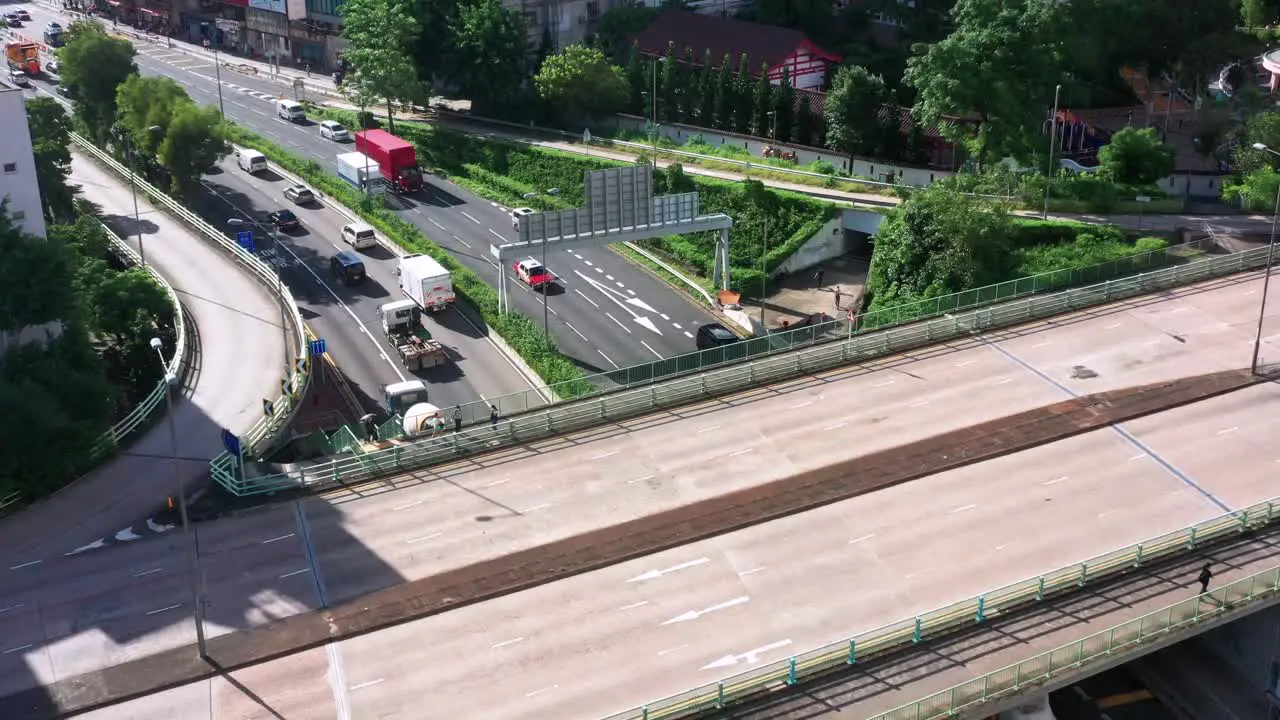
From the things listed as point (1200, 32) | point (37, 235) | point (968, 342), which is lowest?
point (968, 342)

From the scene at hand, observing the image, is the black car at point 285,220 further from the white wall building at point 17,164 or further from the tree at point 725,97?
the tree at point 725,97

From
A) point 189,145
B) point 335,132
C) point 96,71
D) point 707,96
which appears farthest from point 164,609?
point 335,132

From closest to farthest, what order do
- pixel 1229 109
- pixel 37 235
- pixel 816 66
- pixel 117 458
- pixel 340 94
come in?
pixel 117 458 → pixel 37 235 → pixel 1229 109 → pixel 816 66 → pixel 340 94

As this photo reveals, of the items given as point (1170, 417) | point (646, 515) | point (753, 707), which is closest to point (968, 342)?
point (1170, 417)

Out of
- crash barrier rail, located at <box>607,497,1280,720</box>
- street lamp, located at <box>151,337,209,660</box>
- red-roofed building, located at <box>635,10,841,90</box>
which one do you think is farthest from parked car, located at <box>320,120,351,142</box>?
crash barrier rail, located at <box>607,497,1280,720</box>

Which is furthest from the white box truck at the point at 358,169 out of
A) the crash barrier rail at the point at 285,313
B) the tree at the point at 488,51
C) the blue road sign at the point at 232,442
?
the blue road sign at the point at 232,442

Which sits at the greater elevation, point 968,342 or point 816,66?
point 816,66

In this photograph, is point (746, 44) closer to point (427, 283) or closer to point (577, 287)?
point (577, 287)

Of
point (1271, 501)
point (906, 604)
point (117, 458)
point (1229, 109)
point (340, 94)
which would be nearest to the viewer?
point (906, 604)

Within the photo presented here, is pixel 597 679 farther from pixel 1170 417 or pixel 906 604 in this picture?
pixel 1170 417
